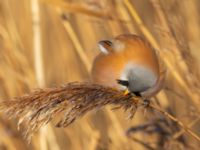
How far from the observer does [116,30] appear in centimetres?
145

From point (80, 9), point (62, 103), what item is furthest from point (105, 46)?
point (80, 9)

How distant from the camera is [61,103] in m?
0.88

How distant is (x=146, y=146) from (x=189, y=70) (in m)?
0.36

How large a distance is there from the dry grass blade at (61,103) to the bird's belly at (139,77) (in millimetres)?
43

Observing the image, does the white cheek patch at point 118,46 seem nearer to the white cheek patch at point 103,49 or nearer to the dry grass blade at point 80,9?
the white cheek patch at point 103,49

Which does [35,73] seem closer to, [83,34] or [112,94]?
[83,34]

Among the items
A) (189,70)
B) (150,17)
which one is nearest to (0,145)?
(189,70)

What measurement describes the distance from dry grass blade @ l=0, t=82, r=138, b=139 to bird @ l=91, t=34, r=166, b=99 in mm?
50

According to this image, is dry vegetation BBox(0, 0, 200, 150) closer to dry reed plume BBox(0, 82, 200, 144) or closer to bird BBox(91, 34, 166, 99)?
bird BBox(91, 34, 166, 99)

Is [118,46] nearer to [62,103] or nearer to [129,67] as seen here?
[129,67]

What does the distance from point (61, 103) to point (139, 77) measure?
0.15m

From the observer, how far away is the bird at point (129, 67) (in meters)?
0.92

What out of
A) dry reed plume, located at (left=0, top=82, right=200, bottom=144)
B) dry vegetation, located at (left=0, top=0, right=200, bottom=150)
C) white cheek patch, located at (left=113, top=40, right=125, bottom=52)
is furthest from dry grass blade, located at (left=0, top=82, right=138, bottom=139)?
dry vegetation, located at (left=0, top=0, right=200, bottom=150)

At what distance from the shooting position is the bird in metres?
0.92
